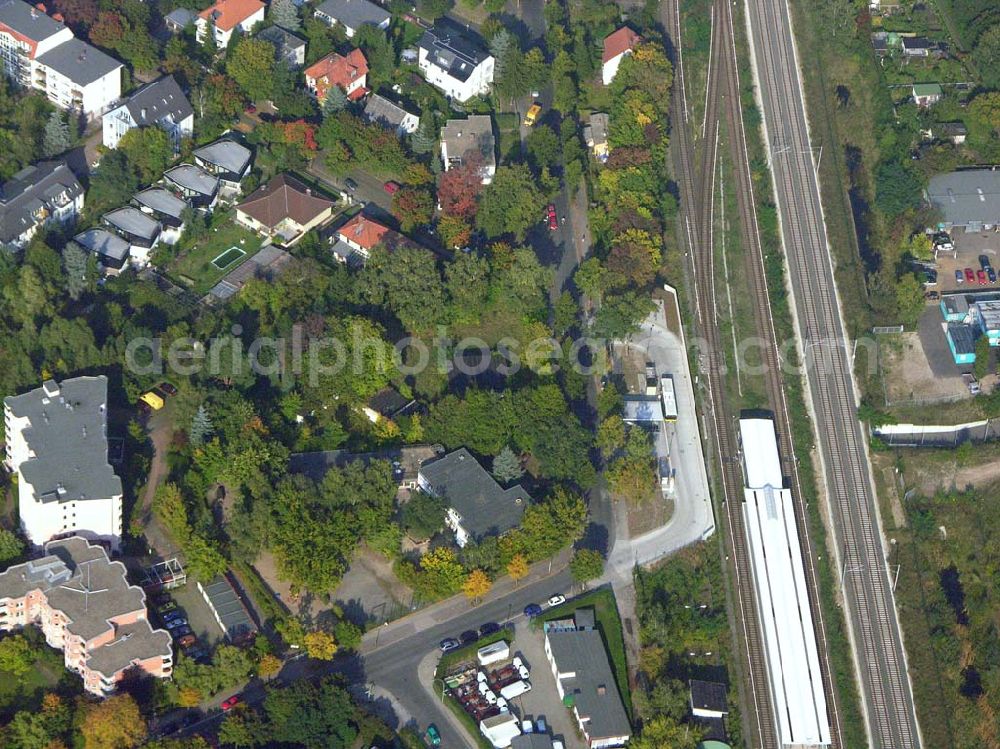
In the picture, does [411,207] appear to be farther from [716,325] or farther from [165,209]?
[716,325]

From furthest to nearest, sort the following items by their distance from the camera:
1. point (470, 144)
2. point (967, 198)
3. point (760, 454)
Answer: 1. point (470, 144)
2. point (967, 198)
3. point (760, 454)

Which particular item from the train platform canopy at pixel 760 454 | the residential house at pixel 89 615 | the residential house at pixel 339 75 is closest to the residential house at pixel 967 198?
the train platform canopy at pixel 760 454

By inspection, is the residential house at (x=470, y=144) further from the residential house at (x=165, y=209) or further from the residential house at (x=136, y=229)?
the residential house at (x=136, y=229)

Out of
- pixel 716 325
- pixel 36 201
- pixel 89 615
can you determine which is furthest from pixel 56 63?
pixel 716 325

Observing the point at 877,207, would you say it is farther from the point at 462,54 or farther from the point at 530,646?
the point at 530,646

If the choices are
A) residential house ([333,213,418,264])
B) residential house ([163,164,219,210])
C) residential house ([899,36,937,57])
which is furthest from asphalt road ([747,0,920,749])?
residential house ([163,164,219,210])

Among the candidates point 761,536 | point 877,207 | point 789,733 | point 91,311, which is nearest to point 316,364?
point 91,311

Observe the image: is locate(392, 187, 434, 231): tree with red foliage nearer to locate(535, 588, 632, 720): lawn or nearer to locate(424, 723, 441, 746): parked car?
locate(535, 588, 632, 720): lawn
